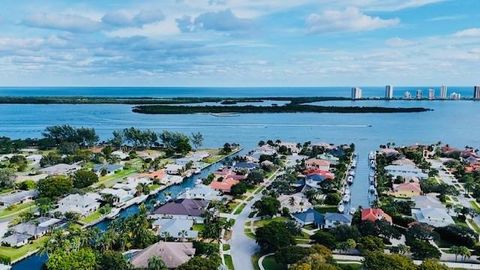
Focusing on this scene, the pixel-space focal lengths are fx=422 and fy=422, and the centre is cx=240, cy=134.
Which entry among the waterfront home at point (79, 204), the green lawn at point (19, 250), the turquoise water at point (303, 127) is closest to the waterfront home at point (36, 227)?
the green lawn at point (19, 250)

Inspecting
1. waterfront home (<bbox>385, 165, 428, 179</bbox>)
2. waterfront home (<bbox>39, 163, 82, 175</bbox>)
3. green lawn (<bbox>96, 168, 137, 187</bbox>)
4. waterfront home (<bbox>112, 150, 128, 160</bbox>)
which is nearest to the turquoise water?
waterfront home (<bbox>385, 165, 428, 179</bbox>)

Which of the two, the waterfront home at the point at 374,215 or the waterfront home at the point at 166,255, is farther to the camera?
the waterfront home at the point at 374,215

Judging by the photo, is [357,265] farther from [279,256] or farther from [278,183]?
[278,183]

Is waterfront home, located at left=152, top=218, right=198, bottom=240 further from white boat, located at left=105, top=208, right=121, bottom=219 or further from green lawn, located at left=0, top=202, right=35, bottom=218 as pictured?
green lawn, located at left=0, top=202, right=35, bottom=218

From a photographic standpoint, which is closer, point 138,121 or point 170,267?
point 170,267

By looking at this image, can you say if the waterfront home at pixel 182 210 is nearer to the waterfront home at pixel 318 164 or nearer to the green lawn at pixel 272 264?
the green lawn at pixel 272 264

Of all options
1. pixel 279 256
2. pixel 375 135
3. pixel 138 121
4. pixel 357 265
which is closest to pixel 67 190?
pixel 279 256

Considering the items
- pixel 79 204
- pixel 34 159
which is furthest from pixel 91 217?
pixel 34 159
